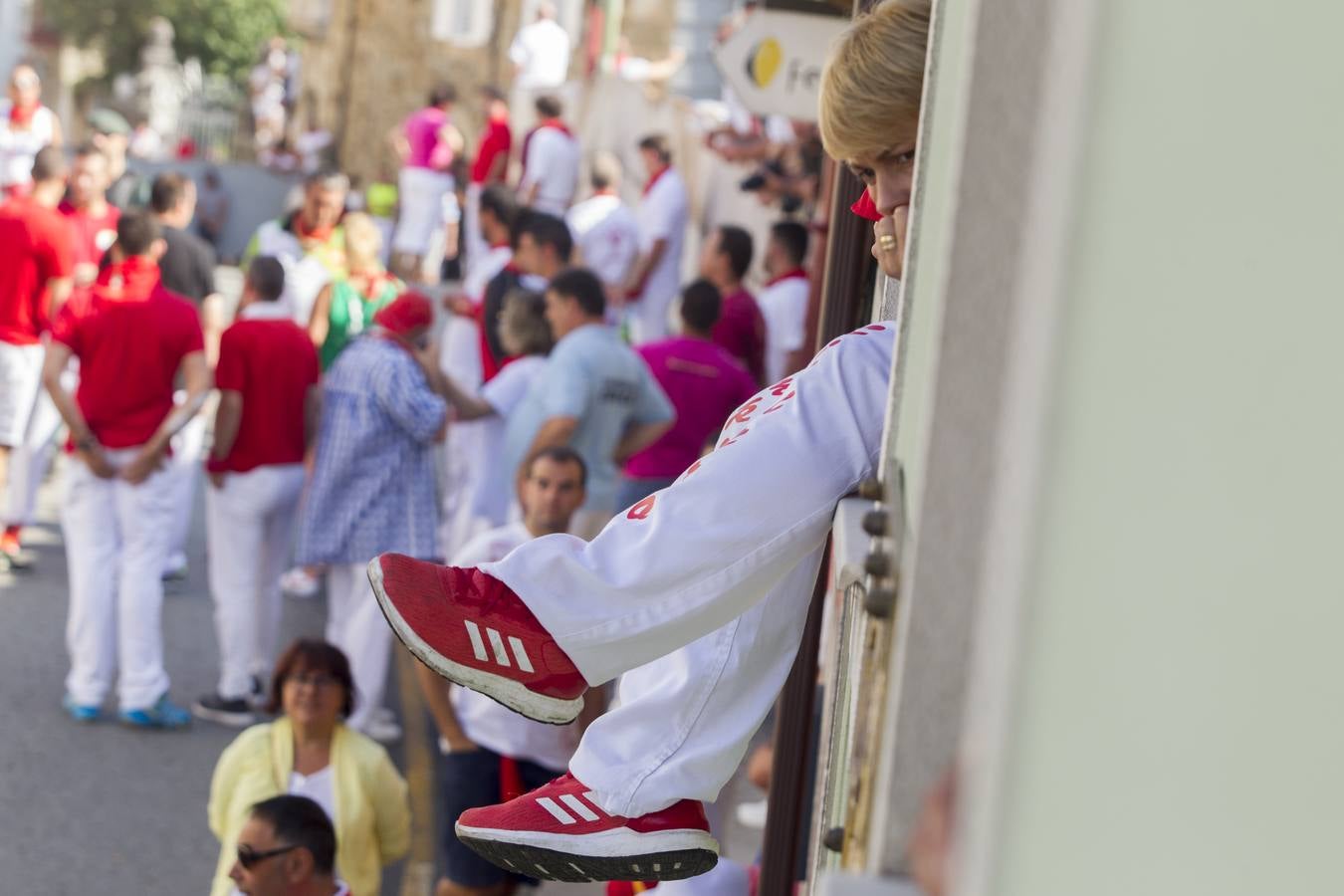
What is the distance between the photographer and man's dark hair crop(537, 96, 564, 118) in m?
13.3

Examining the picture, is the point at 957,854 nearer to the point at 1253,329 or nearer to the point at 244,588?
the point at 1253,329

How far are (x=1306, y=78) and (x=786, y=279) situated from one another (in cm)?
851

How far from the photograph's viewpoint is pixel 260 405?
7.08 metres

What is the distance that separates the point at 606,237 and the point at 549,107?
1.99 meters

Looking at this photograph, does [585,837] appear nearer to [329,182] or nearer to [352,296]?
[352,296]

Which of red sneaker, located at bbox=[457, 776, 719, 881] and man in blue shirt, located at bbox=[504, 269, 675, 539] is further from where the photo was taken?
man in blue shirt, located at bbox=[504, 269, 675, 539]

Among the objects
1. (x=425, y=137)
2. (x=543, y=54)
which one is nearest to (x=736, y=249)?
(x=425, y=137)

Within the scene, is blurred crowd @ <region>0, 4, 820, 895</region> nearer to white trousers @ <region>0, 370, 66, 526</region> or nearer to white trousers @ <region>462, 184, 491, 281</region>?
white trousers @ <region>0, 370, 66, 526</region>

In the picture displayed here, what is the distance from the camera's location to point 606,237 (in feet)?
38.7

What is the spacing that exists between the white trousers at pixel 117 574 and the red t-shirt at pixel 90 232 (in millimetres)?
2236

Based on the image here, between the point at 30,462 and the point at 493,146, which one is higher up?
the point at 493,146

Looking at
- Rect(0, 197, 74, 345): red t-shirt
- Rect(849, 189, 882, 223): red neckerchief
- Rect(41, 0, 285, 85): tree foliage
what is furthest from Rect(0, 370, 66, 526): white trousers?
Rect(41, 0, 285, 85): tree foliage

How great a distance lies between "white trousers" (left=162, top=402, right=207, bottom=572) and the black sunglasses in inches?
117

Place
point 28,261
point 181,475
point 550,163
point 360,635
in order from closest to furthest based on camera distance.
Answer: point 360,635 < point 181,475 < point 28,261 < point 550,163
